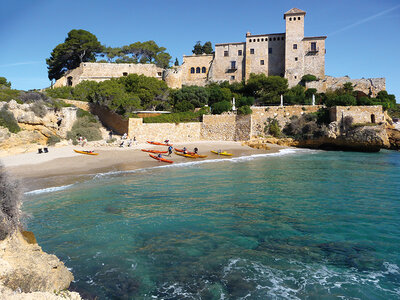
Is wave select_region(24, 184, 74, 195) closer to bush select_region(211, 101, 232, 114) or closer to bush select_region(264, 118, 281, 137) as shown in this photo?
bush select_region(211, 101, 232, 114)

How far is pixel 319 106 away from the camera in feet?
102

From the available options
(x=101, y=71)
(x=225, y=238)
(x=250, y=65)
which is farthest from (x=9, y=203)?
(x=250, y=65)

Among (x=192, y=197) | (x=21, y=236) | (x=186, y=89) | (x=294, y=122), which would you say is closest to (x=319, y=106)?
(x=294, y=122)

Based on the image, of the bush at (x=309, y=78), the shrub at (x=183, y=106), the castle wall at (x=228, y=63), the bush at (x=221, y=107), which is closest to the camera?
the bush at (x=221, y=107)

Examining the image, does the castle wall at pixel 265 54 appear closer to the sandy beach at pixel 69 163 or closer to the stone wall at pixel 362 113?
the stone wall at pixel 362 113

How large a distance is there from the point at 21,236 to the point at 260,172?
1322 cm

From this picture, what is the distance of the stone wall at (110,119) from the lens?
1131 inches

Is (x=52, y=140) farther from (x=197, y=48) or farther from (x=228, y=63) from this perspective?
(x=197, y=48)

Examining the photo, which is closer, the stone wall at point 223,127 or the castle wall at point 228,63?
the stone wall at point 223,127

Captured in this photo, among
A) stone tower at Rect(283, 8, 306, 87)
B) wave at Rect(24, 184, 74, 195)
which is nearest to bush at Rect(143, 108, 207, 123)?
wave at Rect(24, 184, 74, 195)

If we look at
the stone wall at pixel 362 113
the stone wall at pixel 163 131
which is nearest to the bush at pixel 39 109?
the stone wall at pixel 163 131

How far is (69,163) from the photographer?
17.3 metres

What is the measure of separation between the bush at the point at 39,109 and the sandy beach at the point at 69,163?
3.89 meters

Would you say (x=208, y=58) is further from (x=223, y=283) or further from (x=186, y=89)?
(x=223, y=283)
